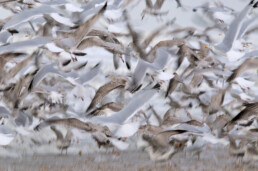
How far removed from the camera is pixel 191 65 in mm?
5023

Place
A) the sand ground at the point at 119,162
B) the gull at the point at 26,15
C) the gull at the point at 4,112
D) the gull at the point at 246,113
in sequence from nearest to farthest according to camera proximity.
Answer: the gull at the point at 26,15
the gull at the point at 246,113
the sand ground at the point at 119,162
the gull at the point at 4,112

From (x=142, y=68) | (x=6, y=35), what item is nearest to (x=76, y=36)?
(x=142, y=68)

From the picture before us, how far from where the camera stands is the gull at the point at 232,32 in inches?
177

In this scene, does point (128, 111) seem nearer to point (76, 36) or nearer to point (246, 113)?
point (76, 36)

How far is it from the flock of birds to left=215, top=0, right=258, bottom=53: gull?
0.01 meters

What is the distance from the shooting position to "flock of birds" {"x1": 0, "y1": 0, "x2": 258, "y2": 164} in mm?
4301

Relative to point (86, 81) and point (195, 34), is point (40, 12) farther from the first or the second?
point (195, 34)

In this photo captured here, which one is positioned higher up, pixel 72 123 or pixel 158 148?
pixel 72 123

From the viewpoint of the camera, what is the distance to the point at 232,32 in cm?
450

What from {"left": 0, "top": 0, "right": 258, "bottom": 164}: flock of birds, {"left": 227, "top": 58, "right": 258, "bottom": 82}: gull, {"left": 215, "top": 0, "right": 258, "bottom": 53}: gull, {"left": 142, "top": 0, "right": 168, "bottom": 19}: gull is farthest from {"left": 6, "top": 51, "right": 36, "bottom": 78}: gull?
{"left": 227, "top": 58, "right": 258, "bottom": 82}: gull

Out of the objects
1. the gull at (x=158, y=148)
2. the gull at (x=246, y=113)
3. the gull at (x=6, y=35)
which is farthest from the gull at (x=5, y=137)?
the gull at (x=246, y=113)

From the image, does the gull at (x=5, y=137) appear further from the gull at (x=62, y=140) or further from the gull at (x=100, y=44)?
the gull at (x=62, y=140)

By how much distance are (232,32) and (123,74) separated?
53.3 inches

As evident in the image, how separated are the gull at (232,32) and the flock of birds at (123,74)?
11 millimetres
